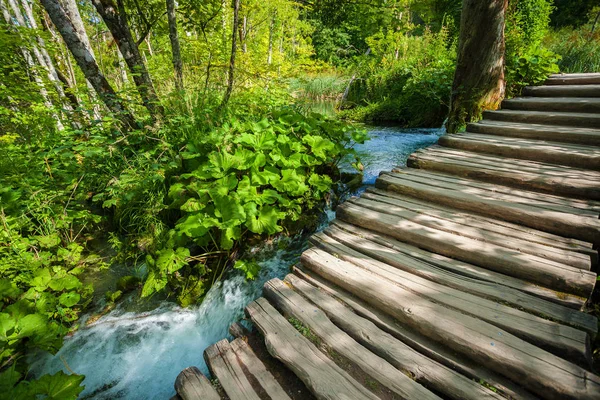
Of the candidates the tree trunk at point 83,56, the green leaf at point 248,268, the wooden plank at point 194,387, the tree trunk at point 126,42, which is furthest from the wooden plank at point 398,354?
the tree trunk at point 126,42

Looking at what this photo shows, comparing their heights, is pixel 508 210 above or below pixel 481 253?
above

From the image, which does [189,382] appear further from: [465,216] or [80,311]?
[465,216]

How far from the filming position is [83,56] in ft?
10.8

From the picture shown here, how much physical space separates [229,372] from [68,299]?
1.85 meters

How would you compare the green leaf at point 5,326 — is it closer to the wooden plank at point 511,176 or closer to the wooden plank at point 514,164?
the wooden plank at point 511,176

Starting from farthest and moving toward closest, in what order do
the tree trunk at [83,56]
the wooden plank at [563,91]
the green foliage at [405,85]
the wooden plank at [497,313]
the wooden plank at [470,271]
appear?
the green foliage at [405,85] < the wooden plank at [563,91] < the tree trunk at [83,56] < the wooden plank at [470,271] < the wooden plank at [497,313]

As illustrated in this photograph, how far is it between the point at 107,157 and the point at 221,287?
231 cm

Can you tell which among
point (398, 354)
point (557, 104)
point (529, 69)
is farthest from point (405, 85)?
point (398, 354)

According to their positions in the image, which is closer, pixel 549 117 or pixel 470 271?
pixel 470 271

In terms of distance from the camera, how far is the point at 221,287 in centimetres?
261

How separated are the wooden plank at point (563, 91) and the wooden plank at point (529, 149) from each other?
189 cm

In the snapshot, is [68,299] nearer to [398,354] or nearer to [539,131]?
[398,354]

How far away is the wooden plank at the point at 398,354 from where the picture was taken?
1.15 meters

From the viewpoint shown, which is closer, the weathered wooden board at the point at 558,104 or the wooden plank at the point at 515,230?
the wooden plank at the point at 515,230
